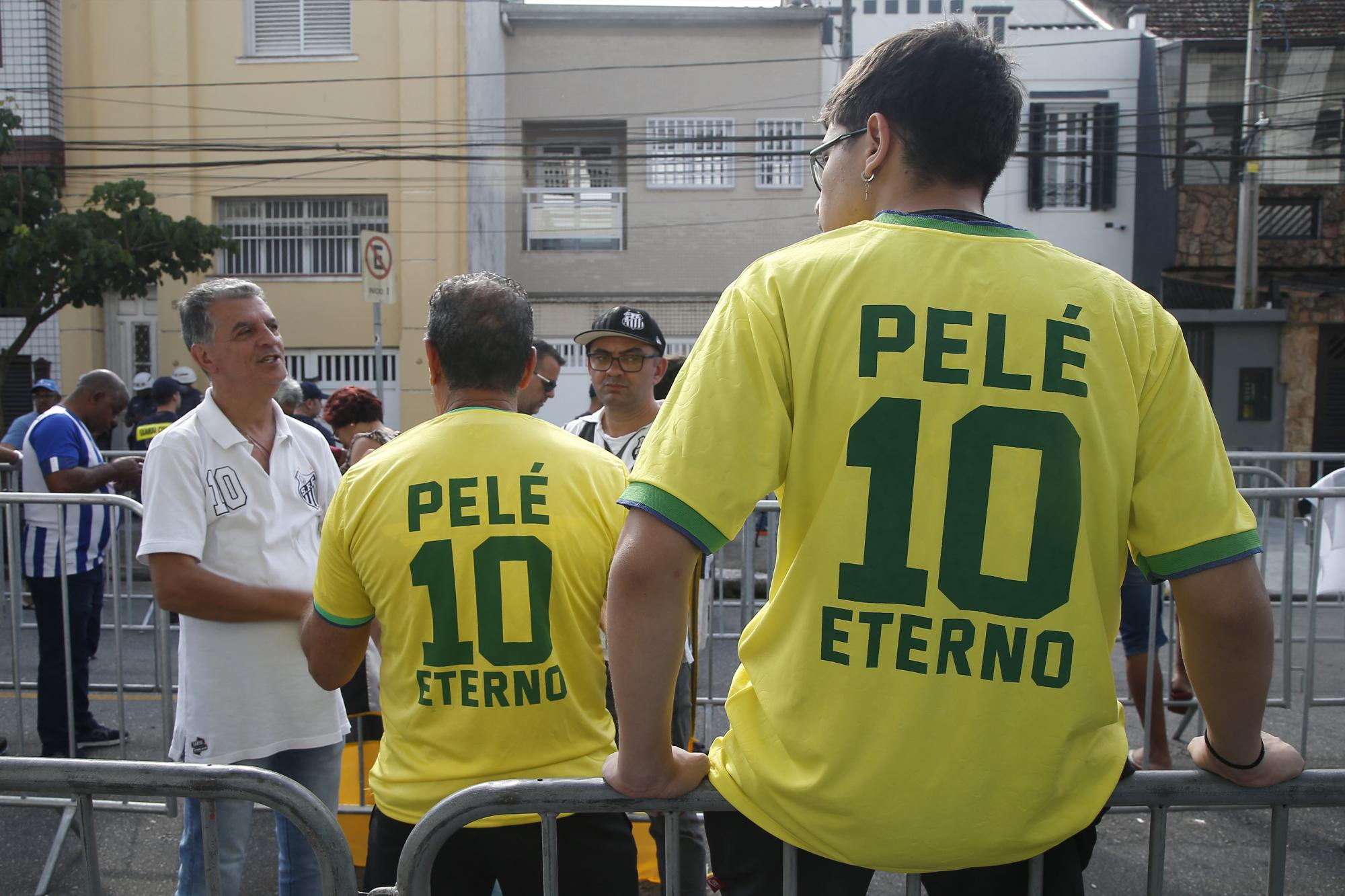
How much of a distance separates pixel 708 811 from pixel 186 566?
68.0 inches

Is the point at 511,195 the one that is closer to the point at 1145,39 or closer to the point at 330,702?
the point at 1145,39

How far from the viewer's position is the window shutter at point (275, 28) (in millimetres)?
17391

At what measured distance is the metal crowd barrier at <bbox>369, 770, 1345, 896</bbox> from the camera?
1640mm

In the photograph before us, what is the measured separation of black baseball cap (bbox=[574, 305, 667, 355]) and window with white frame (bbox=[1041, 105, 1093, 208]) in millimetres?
19127

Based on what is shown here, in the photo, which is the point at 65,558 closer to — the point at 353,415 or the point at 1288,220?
the point at 353,415

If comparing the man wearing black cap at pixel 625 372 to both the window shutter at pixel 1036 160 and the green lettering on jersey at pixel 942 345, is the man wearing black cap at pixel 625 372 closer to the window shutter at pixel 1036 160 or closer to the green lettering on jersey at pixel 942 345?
the green lettering on jersey at pixel 942 345

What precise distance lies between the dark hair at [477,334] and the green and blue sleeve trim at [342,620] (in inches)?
21.2

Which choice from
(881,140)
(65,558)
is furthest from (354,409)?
(881,140)

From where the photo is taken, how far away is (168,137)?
1698 centimetres

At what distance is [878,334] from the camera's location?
4.50ft

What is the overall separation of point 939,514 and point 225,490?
2135mm

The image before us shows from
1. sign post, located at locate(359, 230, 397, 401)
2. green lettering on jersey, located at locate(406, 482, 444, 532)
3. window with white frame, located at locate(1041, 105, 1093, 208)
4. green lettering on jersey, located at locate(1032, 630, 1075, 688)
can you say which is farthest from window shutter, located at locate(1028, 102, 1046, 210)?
green lettering on jersey, located at locate(1032, 630, 1075, 688)

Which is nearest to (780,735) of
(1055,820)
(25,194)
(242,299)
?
(1055,820)

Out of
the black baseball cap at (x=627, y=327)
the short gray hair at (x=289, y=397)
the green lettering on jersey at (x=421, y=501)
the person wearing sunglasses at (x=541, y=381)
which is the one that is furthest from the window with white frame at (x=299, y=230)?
the green lettering on jersey at (x=421, y=501)
